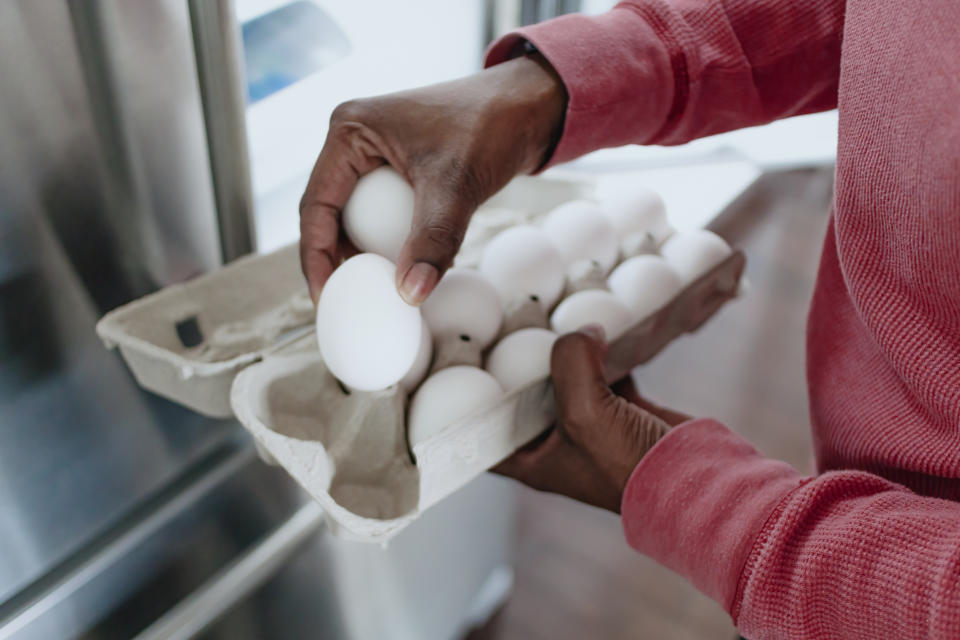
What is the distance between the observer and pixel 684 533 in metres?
0.54

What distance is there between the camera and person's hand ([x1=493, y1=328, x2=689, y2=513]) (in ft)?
1.96

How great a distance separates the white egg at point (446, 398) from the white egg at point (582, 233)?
0.28 metres

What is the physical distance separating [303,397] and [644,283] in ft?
1.38

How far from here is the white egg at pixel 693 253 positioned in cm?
88

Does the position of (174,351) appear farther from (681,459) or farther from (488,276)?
(681,459)

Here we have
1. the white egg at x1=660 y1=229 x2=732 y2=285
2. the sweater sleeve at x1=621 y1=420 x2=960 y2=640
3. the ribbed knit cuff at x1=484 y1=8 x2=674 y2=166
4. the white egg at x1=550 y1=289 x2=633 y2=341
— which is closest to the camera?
the sweater sleeve at x1=621 y1=420 x2=960 y2=640

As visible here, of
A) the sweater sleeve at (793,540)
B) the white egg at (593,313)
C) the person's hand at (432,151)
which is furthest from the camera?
the white egg at (593,313)

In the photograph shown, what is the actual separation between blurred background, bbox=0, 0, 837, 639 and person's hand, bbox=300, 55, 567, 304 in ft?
0.64

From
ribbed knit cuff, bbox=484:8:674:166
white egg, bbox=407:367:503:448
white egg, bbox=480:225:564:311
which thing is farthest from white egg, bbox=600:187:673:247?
white egg, bbox=407:367:503:448

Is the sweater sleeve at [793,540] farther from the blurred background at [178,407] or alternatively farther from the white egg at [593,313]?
the blurred background at [178,407]

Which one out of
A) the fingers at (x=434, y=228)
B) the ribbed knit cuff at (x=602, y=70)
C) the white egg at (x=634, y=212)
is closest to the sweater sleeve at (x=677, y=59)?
the ribbed knit cuff at (x=602, y=70)

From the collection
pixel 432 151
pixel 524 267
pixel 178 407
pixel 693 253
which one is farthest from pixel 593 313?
pixel 178 407

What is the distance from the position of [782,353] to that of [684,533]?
4.26 ft

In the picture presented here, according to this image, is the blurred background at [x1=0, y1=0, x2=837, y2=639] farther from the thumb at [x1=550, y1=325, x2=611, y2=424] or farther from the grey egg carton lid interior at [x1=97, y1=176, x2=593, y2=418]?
the thumb at [x1=550, y1=325, x2=611, y2=424]
